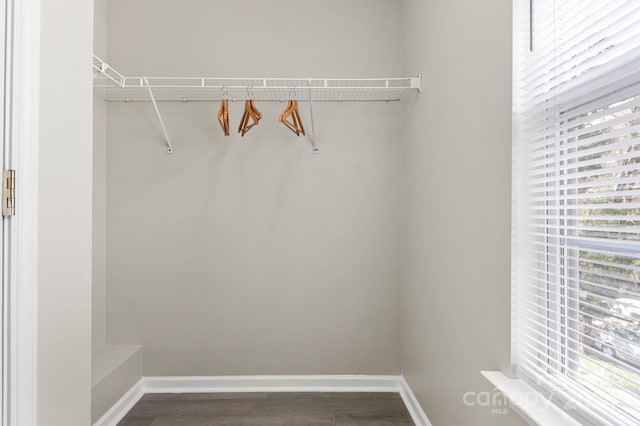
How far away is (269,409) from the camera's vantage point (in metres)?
2.13

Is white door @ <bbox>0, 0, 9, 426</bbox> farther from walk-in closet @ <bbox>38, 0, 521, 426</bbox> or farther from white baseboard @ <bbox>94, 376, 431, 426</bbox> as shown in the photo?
white baseboard @ <bbox>94, 376, 431, 426</bbox>

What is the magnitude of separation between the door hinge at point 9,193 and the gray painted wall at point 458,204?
1283 mm

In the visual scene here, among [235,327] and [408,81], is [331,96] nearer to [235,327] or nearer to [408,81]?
[408,81]

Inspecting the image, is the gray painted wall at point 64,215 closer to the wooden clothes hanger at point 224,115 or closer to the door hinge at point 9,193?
the door hinge at point 9,193

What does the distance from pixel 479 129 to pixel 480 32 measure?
35cm

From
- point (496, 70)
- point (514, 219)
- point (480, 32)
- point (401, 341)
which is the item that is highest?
point (480, 32)

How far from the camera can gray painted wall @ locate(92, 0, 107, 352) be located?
88.3 inches

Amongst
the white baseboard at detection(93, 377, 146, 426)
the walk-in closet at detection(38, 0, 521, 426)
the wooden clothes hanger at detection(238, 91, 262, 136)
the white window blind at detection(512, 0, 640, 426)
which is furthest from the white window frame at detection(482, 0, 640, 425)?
the white baseboard at detection(93, 377, 146, 426)

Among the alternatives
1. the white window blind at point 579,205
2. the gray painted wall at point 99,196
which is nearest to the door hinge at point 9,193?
the white window blind at point 579,205

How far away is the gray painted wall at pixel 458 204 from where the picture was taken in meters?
1.19

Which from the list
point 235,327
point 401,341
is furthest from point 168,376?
point 401,341

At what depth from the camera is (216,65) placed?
7.80 feet

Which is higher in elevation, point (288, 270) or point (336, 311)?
point (288, 270)

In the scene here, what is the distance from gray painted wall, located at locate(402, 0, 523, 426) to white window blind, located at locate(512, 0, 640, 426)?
0.06 metres
